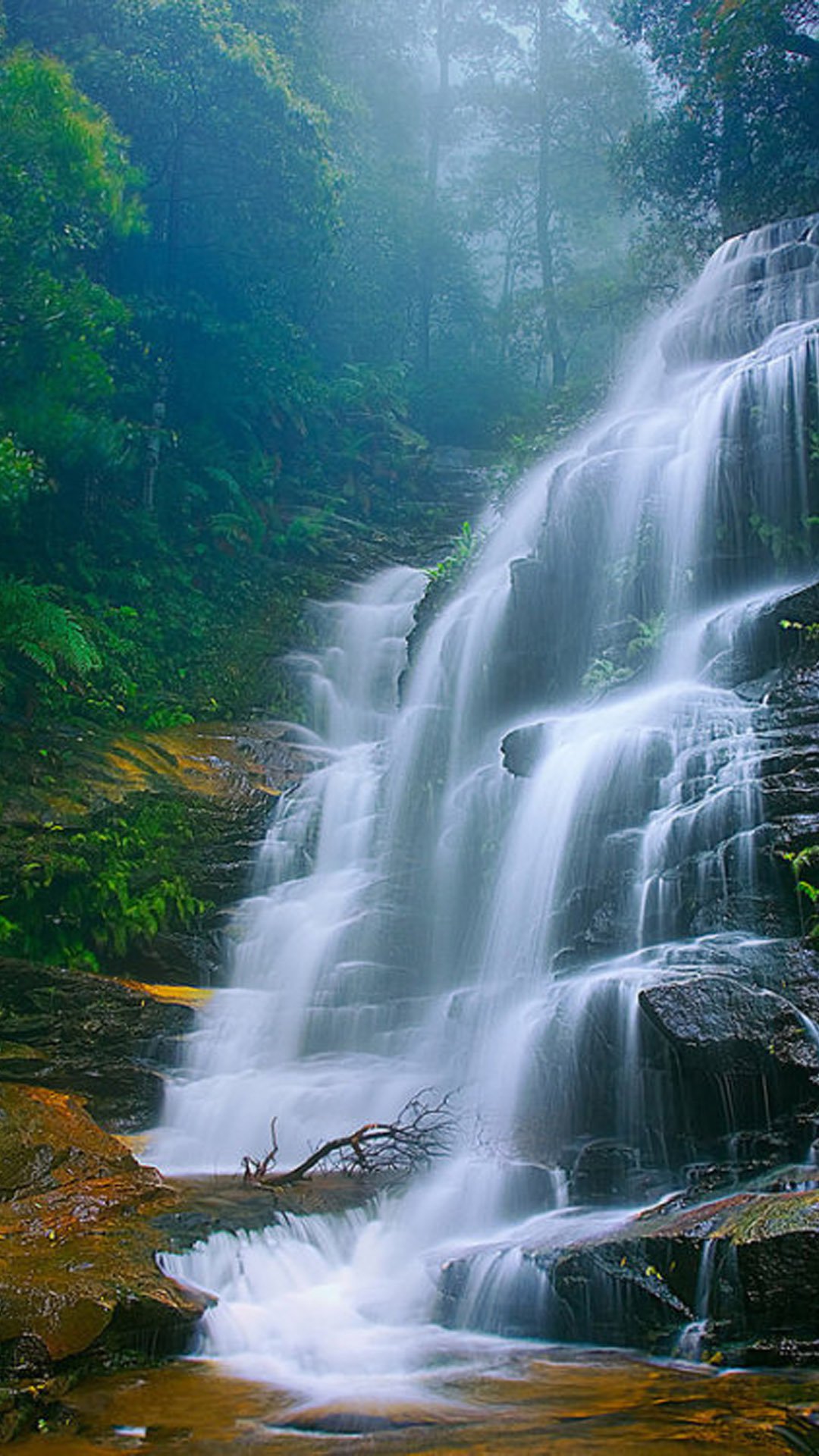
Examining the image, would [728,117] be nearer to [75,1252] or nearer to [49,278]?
[49,278]

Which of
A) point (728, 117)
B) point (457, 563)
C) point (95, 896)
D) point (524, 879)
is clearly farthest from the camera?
point (728, 117)

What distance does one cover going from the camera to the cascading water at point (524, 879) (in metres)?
6.29

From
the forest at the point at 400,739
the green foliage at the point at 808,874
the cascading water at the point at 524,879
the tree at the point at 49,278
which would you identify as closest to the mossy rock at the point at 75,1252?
the forest at the point at 400,739

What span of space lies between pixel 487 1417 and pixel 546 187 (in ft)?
96.5

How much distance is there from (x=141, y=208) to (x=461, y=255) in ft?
51.3

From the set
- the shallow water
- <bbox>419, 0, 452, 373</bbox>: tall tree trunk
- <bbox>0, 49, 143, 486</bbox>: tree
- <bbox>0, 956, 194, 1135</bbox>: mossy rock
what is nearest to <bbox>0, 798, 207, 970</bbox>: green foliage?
<bbox>0, 956, 194, 1135</bbox>: mossy rock

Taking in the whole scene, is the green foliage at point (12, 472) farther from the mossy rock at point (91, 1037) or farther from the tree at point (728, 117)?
the tree at point (728, 117)

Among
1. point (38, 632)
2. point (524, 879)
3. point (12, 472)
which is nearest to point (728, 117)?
point (12, 472)

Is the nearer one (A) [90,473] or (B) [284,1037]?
(B) [284,1037]

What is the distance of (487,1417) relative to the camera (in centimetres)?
443

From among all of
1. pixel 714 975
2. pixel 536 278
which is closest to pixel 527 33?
pixel 536 278

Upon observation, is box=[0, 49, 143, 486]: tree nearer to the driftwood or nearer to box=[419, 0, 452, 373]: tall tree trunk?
the driftwood

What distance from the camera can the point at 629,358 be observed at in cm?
2314

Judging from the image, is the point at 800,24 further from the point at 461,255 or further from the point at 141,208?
the point at 141,208
